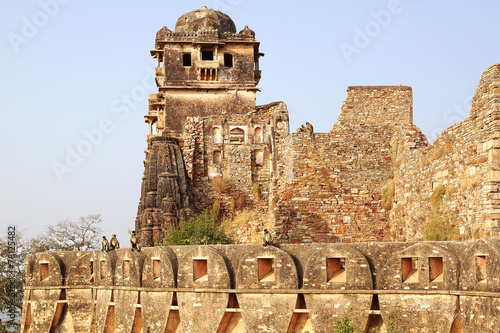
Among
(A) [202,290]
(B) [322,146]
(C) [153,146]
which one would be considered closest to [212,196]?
(C) [153,146]

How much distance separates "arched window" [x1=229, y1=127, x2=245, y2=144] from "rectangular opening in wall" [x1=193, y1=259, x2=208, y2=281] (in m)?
16.7

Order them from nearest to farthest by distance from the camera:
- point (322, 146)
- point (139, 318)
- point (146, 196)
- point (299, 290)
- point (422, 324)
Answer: point (422, 324) < point (299, 290) < point (139, 318) < point (322, 146) < point (146, 196)

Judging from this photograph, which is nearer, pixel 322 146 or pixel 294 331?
pixel 294 331

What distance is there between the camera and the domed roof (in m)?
42.6

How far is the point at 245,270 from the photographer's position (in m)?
17.1

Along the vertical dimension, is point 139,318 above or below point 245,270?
below

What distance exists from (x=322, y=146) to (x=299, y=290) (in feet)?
25.1

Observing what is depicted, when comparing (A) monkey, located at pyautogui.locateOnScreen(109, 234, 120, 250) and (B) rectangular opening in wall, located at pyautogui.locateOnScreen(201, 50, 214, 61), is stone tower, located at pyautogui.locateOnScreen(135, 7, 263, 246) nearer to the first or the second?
(B) rectangular opening in wall, located at pyautogui.locateOnScreen(201, 50, 214, 61)

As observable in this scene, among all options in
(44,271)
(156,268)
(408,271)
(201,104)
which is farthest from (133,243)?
(201,104)

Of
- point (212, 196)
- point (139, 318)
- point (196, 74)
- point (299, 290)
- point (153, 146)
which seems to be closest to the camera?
point (299, 290)

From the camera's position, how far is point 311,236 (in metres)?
22.4

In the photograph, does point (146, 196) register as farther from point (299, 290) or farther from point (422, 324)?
point (422, 324)

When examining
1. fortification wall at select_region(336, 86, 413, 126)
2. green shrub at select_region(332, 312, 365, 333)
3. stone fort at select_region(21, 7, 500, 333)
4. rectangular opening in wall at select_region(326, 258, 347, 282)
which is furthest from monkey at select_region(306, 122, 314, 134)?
green shrub at select_region(332, 312, 365, 333)

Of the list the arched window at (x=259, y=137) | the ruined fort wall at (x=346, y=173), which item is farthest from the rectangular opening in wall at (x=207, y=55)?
the ruined fort wall at (x=346, y=173)
